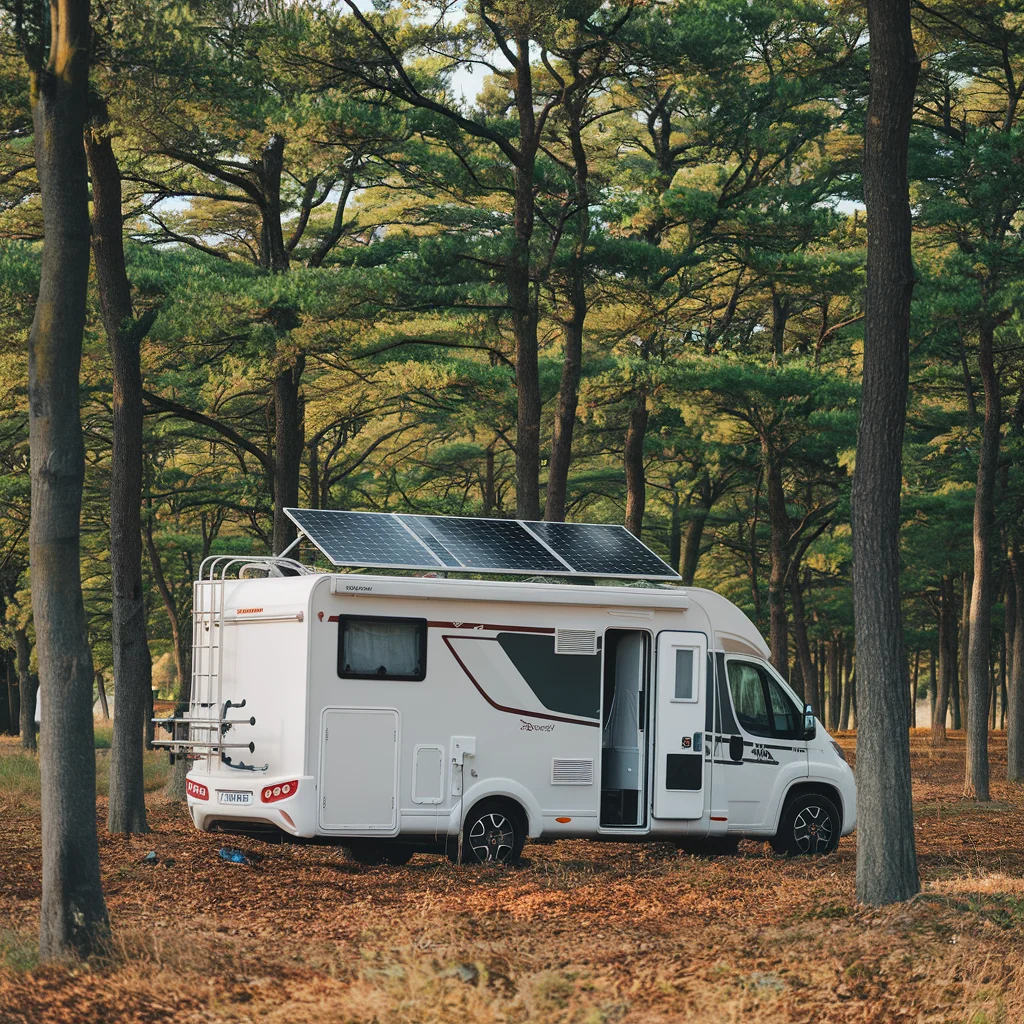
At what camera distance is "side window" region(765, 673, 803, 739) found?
13969mm

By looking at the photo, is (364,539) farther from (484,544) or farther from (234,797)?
(234,797)

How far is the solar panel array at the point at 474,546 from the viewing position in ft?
41.1

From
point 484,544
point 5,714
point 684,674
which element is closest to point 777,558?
point 684,674

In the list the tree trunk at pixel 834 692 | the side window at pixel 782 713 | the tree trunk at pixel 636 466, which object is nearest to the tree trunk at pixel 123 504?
the side window at pixel 782 713

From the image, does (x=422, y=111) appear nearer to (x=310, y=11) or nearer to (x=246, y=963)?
(x=310, y=11)

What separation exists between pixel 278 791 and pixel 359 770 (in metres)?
0.69

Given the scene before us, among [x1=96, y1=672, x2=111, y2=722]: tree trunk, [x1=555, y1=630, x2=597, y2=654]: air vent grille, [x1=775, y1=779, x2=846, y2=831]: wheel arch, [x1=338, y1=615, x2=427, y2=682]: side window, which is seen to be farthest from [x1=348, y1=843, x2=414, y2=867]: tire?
[x1=96, y1=672, x2=111, y2=722]: tree trunk

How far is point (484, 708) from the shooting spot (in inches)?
484

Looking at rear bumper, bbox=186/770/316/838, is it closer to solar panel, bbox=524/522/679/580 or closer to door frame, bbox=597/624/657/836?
door frame, bbox=597/624/657/836

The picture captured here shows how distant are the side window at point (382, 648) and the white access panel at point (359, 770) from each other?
342 mm

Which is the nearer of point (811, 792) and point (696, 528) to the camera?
point (811, 792)

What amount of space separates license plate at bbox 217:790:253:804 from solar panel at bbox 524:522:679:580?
3716mm

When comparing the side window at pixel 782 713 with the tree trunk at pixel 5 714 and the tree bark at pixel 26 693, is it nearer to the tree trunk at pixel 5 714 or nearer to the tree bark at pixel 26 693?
the tree bark at pixel 26 693

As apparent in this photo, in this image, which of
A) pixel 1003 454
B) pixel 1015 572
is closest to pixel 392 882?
pixel 1003 454
